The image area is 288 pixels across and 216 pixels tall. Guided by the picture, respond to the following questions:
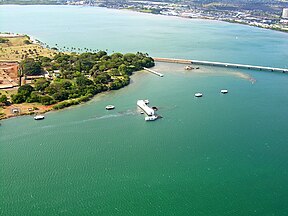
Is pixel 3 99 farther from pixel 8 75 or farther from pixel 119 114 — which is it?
pixel 119 114

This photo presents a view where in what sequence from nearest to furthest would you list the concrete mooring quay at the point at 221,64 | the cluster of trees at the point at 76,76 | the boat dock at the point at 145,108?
the boat dock at the point at 145,108 < the cluster of trees at the point at 76,76 < the concrete mooring quay at the point at 221,64

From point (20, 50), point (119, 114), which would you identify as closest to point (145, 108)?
point (119, 114)

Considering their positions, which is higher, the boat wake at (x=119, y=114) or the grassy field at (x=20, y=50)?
the grassy field at (x=20, y=50)

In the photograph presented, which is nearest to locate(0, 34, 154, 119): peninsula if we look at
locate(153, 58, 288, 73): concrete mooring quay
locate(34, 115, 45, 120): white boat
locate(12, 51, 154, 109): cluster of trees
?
locate(12, 51, 154, 109): cluster of trees

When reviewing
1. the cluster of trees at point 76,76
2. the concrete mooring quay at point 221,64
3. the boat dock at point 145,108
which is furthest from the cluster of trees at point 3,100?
the concrete mooring quay at point 221,64

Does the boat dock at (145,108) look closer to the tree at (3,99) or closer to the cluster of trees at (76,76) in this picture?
the cluster of trees at (76,76)

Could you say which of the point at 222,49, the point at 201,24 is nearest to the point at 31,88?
the point at 222,49

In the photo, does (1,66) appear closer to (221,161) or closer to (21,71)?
(21,71)
